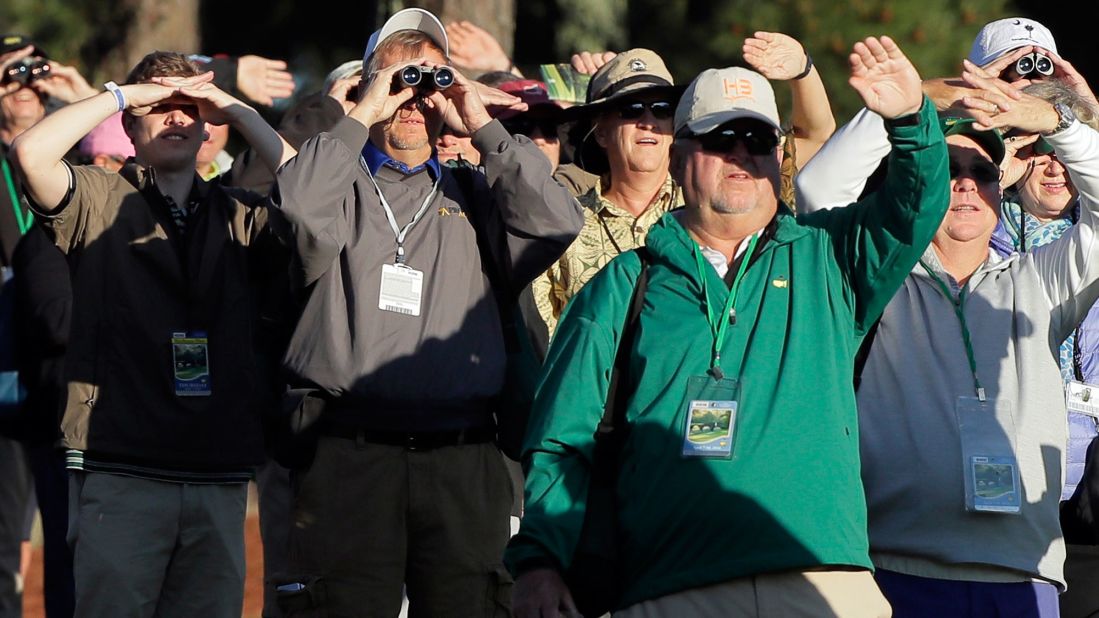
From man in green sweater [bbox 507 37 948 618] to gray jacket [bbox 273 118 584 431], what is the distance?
96 cm

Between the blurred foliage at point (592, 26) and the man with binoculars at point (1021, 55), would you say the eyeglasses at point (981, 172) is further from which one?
the blurred foliage at point (592, 26)

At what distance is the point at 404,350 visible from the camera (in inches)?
237

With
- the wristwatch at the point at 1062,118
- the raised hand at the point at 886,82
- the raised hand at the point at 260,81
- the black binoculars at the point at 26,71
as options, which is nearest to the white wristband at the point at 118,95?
the raised hand at the point at 260,81

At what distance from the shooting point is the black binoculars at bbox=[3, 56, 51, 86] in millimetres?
8008

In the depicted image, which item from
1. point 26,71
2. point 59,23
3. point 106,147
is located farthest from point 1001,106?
point 59,23

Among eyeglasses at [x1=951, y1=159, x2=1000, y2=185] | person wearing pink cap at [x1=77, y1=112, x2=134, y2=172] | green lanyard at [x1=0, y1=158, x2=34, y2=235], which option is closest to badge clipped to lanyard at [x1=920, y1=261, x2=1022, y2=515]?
eyeglasses at [x1=951, y1=159, x2=1000, y2=185]

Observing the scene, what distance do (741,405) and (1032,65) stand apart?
2.73m

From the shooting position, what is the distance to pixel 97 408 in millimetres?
6594

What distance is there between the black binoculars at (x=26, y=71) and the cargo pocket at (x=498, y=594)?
3210mm

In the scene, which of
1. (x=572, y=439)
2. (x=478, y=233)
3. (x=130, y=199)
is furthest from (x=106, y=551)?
(x=572, y=439)

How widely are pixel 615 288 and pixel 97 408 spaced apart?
2287mm

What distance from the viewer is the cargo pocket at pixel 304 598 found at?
598cm

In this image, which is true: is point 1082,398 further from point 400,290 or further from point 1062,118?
point 400,290

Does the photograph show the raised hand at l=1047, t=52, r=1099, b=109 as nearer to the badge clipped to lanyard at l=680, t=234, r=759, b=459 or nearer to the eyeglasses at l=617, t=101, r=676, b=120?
the eyeglasses at l=617, t=101, r=676, b=120
